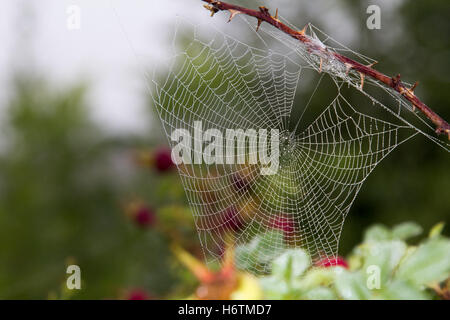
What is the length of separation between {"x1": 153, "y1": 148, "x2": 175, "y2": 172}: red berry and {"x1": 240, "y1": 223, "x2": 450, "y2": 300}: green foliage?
75 cm

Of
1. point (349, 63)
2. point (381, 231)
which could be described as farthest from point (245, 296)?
point (381, 231)

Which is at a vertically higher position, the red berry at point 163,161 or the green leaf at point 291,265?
the red berry at point 163,161

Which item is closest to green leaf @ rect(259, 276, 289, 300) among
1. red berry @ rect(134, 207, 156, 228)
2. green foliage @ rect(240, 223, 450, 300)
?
green foliage @ rect(240, 223, 450, 300)

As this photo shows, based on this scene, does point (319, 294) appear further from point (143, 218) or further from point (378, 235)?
point (143, 218)

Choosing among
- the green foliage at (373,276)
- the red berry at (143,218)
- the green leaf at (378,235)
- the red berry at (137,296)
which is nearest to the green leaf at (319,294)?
the green foliage at (373,276)

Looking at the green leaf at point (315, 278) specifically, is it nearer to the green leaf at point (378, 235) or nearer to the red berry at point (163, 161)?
the green leaf at point (378, 235)

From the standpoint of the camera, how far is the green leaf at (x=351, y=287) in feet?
1.57

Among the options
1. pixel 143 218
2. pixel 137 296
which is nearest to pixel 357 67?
pixel 137 296

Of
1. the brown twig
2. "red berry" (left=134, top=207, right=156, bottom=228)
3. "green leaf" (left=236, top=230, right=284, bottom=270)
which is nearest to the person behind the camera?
the brown twig

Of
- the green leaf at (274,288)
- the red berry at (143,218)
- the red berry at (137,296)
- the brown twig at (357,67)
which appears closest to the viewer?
the brown twig at (357,67)

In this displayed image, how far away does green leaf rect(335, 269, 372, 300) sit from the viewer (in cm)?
48

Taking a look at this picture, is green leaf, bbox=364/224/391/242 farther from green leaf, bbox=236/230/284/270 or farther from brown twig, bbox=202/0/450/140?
brown twig, bbox=202/0/450/140
